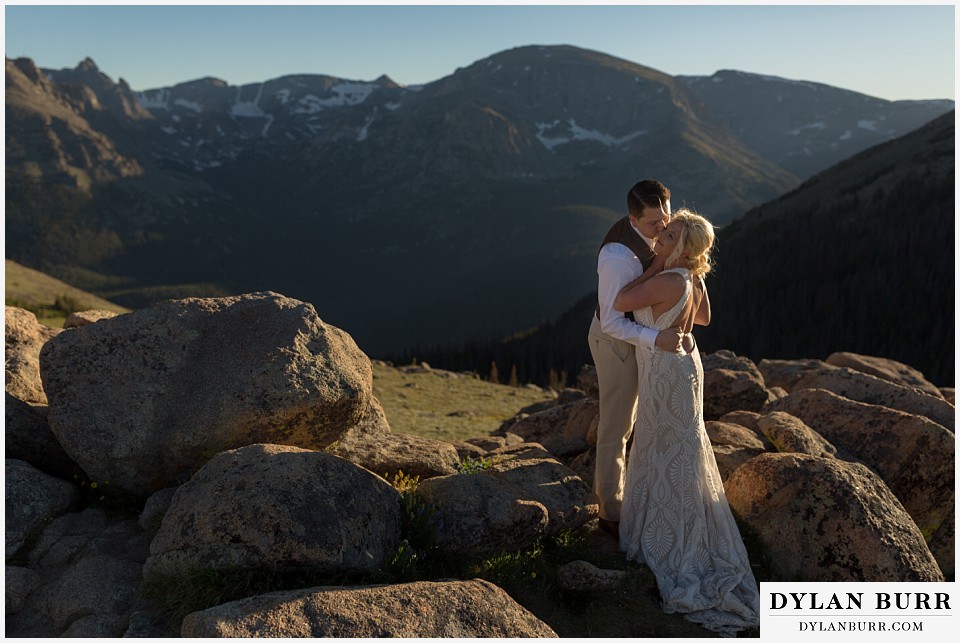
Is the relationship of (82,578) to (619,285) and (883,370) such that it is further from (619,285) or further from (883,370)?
(883,370)

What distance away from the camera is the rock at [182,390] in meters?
8.16

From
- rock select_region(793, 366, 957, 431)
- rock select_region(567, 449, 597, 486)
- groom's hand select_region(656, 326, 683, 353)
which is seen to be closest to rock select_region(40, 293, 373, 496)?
groom's hand select_region(656, 326, 683, 353)

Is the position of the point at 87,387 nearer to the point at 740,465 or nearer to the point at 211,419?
the point at 211,419

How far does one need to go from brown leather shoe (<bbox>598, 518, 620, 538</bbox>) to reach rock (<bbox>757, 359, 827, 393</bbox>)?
37.5 feet

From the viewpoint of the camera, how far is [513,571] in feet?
25.7

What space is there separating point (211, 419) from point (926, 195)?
360 feet

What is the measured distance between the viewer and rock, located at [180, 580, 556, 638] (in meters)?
5.93

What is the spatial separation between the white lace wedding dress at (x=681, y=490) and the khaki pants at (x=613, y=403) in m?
0.20

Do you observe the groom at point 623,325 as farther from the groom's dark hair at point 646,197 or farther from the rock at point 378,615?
the rock at point 378,615

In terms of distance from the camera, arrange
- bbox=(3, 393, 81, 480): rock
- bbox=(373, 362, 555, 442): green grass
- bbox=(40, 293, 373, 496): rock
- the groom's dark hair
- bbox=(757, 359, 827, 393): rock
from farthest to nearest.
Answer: bbox=(373, 362, 555, 442): green grass
bbox=(757, 359, 827, 393): rock
bbox=(3, 393, 81, 480): rock
bbox=(40, 293, 373, 496): rock
the groom's dark hair

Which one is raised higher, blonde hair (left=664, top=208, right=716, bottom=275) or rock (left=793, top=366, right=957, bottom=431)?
blonde hair (left=664, top=208, right=716, bottom=275)

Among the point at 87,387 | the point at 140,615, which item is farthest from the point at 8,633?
the point at 87,387

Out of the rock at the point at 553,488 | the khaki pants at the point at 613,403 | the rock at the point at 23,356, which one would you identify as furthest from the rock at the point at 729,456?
the rock at the point at 23,356

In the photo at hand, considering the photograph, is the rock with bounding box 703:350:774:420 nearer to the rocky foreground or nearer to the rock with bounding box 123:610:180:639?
the rocky foreground
